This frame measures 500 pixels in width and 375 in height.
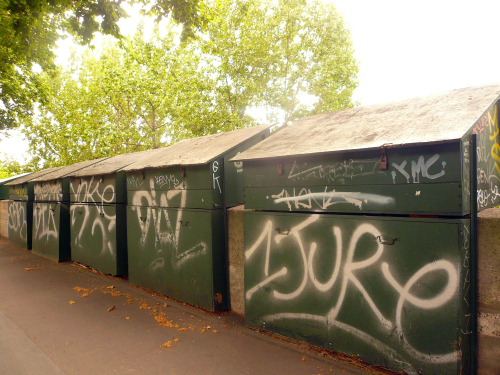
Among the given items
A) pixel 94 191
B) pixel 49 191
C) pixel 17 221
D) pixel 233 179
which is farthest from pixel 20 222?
pixel 233 179

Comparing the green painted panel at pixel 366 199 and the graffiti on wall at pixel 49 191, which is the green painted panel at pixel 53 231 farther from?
the green painted panel at pixel 366 199

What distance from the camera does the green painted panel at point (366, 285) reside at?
260 cm

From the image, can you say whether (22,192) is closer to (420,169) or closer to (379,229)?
(379,229)

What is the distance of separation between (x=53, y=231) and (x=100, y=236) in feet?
7.94

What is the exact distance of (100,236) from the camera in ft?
21.9

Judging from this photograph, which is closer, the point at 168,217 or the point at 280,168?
the point at 280,168

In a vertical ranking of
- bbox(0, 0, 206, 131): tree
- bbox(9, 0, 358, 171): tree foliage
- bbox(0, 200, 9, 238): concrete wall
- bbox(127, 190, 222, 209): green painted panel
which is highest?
bbox(9, 0, 358, 171): tree foliage

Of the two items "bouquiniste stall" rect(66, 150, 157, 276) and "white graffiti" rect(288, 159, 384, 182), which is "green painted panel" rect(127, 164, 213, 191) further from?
"white graffiti" rect(288, 159, 384, 182)

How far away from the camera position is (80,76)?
2436cm

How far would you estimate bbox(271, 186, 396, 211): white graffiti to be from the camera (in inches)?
116

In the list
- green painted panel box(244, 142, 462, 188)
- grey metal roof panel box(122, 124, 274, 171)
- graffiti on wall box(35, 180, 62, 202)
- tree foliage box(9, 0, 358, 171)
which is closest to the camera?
green painted panel box(244, 142, 462, 188)

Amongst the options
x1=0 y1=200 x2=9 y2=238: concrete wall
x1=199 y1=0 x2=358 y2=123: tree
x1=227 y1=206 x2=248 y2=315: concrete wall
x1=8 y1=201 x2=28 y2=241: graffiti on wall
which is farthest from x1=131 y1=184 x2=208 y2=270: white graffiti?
x1=199 y1=0 x2=358 y2=123: tree

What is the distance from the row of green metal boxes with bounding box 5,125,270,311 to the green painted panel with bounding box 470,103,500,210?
2.84m

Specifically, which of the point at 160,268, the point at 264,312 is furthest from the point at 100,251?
the point at 264,312
